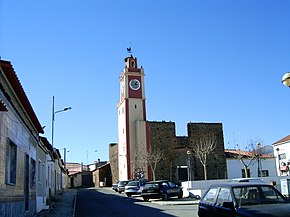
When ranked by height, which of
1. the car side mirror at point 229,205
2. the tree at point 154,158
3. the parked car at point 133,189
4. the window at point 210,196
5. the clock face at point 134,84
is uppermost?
the clock face at point 134,84

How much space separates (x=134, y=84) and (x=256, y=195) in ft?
158

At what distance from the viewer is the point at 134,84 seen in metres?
56.6

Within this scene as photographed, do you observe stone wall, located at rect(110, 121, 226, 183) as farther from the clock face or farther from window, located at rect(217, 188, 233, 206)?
window, located at rect(217, 188, 233, 206)

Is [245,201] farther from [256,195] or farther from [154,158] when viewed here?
[154,158]

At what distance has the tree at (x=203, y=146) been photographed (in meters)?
53.5

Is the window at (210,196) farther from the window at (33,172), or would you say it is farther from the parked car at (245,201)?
the window at (33,172)

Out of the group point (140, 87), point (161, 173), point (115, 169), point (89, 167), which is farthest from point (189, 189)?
point (89, 167)

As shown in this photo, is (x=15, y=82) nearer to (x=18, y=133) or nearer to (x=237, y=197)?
(x=18, y=133)

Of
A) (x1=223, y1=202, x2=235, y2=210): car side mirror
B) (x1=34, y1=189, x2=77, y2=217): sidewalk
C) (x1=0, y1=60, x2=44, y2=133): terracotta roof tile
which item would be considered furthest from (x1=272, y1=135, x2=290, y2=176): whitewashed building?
(x1=223, y1=202, x2=235, y2=210): car side mirror

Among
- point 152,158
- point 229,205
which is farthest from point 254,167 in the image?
point 229,205

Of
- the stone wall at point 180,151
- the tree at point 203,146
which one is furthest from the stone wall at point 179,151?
the tree at point 203,146

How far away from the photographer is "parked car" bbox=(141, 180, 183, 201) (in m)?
28.4

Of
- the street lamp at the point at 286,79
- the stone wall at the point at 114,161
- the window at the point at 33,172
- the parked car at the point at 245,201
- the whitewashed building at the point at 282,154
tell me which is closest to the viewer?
the parked car at the point at 245,201

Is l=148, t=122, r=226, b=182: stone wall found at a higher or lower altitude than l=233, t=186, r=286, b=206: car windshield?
higher
